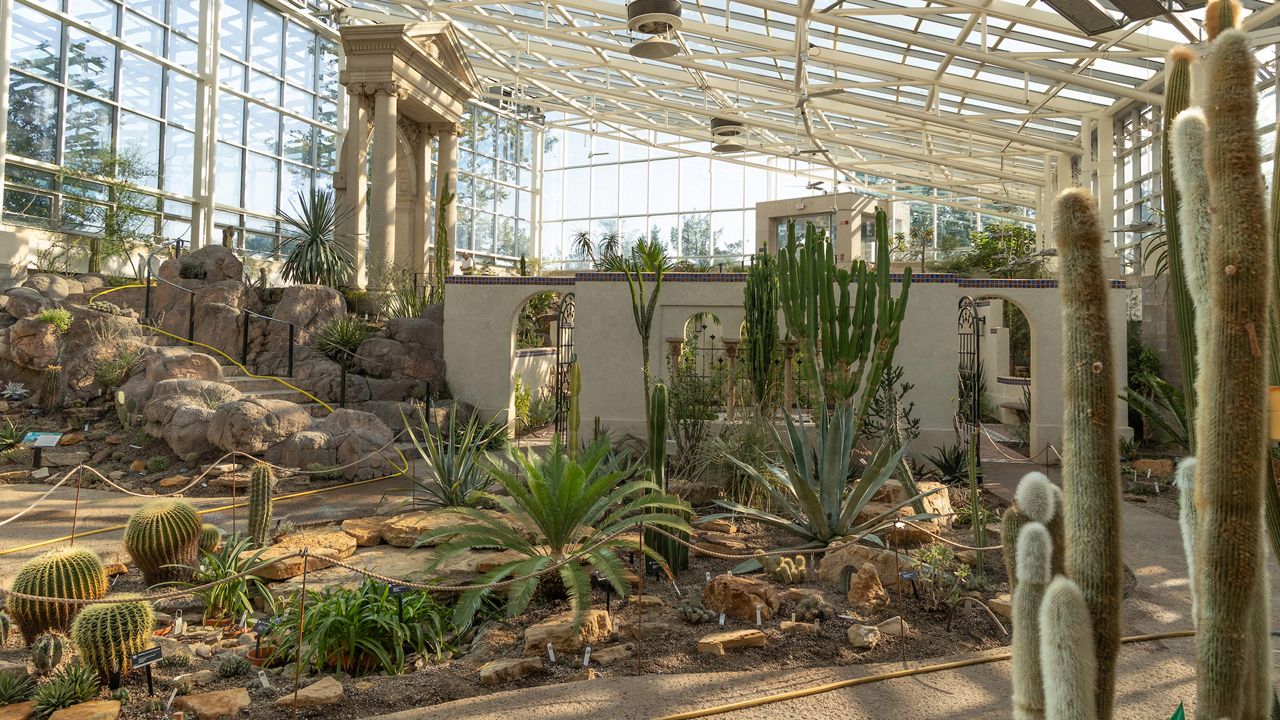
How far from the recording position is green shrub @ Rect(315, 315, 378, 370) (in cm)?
1199

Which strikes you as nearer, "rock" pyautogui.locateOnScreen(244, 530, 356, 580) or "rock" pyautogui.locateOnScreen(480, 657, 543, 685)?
"rock" pyautogui.locateOnScreen(480, 657, 543, 685)

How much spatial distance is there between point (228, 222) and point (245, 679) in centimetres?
1728

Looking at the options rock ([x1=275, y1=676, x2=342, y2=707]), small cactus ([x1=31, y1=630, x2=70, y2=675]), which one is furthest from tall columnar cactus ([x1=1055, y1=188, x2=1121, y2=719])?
small cactus ([x1=31, y1=630, x2=70, y2=675])

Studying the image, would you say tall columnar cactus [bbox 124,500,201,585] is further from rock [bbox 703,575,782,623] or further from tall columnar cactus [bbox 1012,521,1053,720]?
tall columnar cactus [bbox 1012,521,1053,720]

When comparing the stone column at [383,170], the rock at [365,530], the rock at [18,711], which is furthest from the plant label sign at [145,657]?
the stone column at [383,170]

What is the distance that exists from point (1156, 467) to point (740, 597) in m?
7.18

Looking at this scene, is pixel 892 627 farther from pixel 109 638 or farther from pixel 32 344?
pixel 32 344

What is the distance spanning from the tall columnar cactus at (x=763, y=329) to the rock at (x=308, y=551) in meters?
4.81

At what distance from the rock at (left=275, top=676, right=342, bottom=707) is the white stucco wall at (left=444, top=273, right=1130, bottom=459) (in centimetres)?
715

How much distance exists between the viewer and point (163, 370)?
32.7 feet

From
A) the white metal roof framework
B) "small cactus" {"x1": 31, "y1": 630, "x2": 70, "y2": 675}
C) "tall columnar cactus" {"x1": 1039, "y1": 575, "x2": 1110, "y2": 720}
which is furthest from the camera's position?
the white metal roof framework

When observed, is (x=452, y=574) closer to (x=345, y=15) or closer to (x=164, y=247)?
(x=164, y=247)

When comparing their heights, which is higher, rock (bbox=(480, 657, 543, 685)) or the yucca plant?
the yucca plant

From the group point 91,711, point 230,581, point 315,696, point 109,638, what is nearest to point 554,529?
point 315,696
